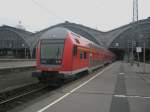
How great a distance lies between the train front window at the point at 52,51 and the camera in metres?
18.0

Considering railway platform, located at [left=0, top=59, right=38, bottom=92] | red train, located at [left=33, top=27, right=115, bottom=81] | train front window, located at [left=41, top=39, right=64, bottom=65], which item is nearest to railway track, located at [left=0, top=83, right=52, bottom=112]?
railway platform, located at [left=0, top=59, right=38, bottom=92]

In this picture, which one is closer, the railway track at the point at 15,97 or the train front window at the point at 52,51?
the railway track at the point at 15,97

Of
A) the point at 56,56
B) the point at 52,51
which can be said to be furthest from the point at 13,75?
the point at 56,56

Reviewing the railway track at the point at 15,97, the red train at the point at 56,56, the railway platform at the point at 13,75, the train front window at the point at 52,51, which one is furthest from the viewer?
the railway platform at the point at 13,75

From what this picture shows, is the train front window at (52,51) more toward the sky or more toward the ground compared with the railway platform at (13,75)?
more toward the sky

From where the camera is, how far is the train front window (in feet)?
59.2

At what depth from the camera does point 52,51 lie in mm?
18359

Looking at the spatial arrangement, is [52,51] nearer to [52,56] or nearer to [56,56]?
[52,56]

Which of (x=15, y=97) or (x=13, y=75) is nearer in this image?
(x=15, y=97)

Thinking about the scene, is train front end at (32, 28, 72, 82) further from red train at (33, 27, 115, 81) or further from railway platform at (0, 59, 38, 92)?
railway platform at (0, 59, 38, 92)

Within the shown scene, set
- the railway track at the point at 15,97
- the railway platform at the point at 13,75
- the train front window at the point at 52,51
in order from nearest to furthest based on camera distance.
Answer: the railway track at the point at 15,97
the train front window at the point at 52,51
the railway platform at the point at 13,75

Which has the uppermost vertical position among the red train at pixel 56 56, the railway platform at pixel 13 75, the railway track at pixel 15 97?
the red train at pixel 56 56

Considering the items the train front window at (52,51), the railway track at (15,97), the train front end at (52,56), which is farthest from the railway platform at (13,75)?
the train front window at (52,51)

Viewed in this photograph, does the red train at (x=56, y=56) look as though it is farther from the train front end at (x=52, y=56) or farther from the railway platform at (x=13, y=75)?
the railway platform at (x=13, y=75)
